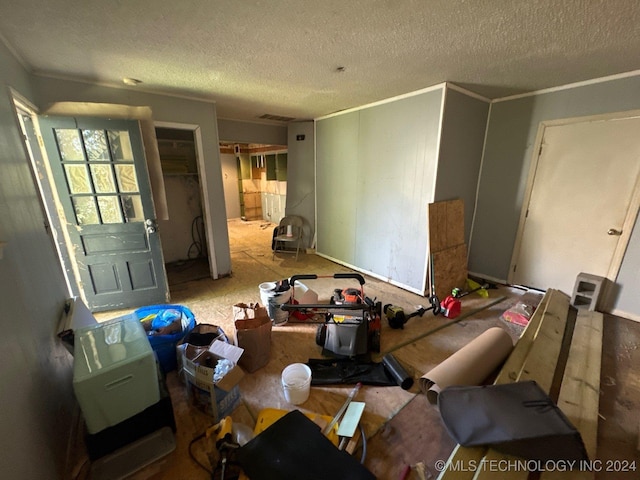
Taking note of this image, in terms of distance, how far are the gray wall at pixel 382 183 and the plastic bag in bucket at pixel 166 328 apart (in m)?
2.58

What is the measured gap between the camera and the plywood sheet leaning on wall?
307 centimetres

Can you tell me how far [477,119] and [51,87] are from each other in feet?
14.8

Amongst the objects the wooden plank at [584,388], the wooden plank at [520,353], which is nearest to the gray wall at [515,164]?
the wooden plank at [584,388]

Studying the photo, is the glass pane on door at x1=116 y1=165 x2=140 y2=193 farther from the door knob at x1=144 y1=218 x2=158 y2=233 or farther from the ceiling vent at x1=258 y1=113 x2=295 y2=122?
the ceiling vent at x1=258 y1=113 x2=295 y2=122

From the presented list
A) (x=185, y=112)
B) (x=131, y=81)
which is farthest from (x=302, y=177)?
(x=131, y=81)

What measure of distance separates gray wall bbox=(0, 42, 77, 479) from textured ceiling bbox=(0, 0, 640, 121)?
601mm

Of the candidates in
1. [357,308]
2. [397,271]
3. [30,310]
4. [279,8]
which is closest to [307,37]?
[279,8]

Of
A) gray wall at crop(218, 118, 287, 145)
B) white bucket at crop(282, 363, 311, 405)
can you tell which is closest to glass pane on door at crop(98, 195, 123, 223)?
gray wall at crop(218, 118, 287, 145)

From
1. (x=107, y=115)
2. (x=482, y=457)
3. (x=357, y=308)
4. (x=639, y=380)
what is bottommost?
(x=639, y=380)

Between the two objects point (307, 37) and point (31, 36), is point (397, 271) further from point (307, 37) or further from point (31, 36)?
point (31, 36)

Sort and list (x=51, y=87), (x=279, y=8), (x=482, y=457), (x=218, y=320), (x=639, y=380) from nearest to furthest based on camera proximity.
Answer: (x=482, y=457)
(x=279, y=8)
(x=639, y=380)
(x=51, y=87)
(x=218, y=320)

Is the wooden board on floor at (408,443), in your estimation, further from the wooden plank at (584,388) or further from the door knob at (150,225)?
the door knob at (150,225)

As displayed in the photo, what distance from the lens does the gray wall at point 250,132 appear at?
461 centimetres

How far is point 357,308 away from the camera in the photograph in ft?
6.99
